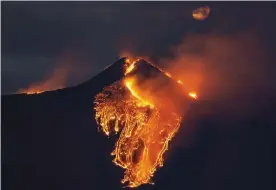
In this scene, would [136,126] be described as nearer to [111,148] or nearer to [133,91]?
[133,91]

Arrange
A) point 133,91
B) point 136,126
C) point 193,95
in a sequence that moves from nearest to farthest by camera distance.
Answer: point 136,126, point 133,91, point 193,95

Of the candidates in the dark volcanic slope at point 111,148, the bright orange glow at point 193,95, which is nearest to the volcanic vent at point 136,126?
the dark volcanic slope at point 111,148

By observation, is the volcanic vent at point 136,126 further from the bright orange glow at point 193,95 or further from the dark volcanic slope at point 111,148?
the bright orange glow at point 193,95

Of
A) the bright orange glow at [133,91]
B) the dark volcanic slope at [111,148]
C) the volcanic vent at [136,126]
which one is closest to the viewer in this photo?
the volcanic vent at [136,126]

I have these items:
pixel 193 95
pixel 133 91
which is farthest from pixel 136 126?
pixel 193 95

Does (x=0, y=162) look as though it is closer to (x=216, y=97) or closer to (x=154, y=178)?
(x=154, y=178)

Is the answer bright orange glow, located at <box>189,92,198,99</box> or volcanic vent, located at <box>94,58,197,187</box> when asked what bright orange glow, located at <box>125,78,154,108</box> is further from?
bright orange glow, located at <box>189,92,198,99</box>

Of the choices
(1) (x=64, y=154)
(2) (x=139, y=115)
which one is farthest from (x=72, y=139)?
(2) (x=139, y=115)

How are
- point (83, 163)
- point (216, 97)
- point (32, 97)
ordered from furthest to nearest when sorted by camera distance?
point (32, 97) → point (216, 97) → point (83, 163)

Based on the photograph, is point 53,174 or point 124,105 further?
point 53,174
